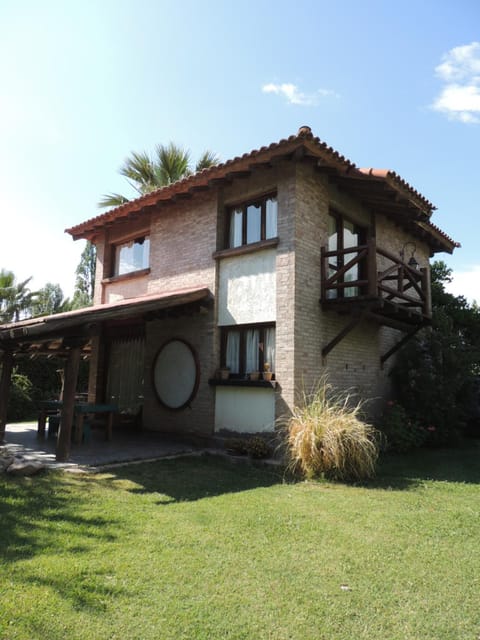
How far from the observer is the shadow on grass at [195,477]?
609cm

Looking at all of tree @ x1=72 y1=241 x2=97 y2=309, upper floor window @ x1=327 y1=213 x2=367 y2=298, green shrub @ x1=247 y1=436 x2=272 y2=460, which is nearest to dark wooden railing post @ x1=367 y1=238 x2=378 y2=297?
upper floor window @ x1=327 y1=213 x2=367 y2=298

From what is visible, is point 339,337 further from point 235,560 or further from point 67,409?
point 235,560

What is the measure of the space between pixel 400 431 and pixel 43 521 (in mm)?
7651

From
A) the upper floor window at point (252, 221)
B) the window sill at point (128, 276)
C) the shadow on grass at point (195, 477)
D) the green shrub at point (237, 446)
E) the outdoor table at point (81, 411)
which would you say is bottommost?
the shadow on grass at point (195, 477)

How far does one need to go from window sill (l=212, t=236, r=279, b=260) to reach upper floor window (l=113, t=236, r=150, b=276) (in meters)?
3.14

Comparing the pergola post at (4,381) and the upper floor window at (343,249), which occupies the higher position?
the upper floor window at (343,249)

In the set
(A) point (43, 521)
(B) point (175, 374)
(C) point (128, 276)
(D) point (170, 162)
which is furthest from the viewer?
(D) point (170, 162)

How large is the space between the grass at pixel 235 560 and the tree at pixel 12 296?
16.5 metres

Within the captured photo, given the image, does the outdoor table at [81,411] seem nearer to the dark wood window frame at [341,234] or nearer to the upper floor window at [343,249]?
the upper floor window at [343,249]

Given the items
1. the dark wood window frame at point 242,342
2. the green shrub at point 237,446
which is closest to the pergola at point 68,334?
the dark wood window frame at point 242,342

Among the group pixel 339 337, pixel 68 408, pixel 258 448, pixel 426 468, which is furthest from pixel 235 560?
pixel 339 337

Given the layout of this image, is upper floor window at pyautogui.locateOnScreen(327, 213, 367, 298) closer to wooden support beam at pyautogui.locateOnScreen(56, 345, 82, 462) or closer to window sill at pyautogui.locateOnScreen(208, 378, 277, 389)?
window sill at pyautogui.locateOnScreen(208, 378, 277, 389)

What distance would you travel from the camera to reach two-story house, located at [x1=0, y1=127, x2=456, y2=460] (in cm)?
850

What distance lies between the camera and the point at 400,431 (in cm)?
978
